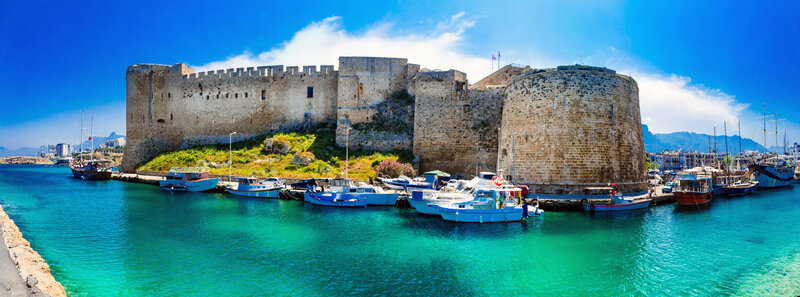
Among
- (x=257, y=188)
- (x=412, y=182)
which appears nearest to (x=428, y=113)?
(x=412, y=182)

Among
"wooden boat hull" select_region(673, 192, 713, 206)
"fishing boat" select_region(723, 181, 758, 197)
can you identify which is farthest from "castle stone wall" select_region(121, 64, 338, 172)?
"fishing boat" select_region(723, 181, 758, 197)

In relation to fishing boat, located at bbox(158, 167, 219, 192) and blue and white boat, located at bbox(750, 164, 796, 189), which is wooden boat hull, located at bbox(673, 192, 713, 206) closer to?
blue and white boat, located at bbox(750, 164, 796, 189)

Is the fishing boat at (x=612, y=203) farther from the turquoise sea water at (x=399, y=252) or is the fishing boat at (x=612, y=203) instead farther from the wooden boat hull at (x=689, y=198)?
the wooden boat hull at (x=689, y=198)

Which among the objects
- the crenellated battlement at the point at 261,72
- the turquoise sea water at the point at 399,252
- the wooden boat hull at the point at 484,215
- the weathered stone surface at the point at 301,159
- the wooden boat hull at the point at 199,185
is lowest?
the turquoise sea water at the point at 399,252

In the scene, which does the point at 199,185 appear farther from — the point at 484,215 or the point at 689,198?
the point at 689,198

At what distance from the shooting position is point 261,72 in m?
32.0

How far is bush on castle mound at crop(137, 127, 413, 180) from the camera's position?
24.6 metres

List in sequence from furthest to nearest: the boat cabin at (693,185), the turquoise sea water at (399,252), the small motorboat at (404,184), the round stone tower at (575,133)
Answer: the boat cabin at (693,185), the small motorboat at (404,184), the round stone tower at (575,133), the turquoise sea water at (399,252)

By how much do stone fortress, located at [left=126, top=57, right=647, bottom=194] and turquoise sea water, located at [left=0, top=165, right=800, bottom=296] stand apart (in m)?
3.65

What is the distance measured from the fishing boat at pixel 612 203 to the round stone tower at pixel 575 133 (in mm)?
1141

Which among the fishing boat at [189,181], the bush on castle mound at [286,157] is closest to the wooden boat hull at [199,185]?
the fishing boat at [189,181]

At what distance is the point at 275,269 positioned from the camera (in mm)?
9352

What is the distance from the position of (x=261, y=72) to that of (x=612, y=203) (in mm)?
26186

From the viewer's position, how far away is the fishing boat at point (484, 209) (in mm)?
14859
